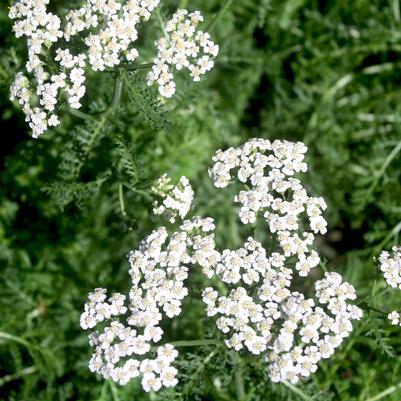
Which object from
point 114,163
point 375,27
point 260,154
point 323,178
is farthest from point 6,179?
point 375,27

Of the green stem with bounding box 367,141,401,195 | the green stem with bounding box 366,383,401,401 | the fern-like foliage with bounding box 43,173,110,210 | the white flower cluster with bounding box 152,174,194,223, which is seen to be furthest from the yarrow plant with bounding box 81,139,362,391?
the green stem with bounding box 367,141,401,195

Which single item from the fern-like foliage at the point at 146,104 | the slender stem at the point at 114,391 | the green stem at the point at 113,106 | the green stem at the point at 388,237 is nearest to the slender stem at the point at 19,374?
the slender stem at the point at 114,391

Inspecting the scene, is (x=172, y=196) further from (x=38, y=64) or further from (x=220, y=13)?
(x=220, y=13)

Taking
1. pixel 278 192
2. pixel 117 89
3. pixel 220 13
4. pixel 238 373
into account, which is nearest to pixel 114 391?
pixel 238 373

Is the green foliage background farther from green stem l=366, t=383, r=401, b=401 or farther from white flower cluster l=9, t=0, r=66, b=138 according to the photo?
white flower cluster l=9, t=0, r=66, b=138

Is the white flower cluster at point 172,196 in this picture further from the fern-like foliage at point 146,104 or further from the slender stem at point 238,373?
the slender stem at point 238,373
